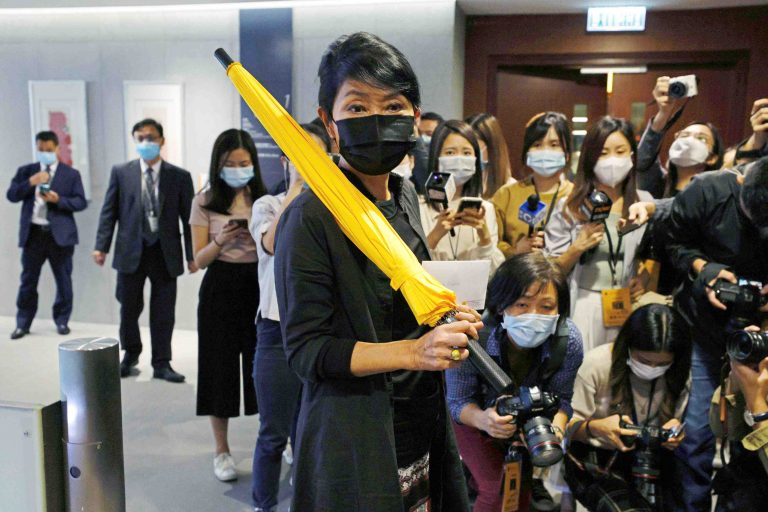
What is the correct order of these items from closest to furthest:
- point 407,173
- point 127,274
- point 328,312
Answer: point 328,312 → point 407,173 → point 127,274

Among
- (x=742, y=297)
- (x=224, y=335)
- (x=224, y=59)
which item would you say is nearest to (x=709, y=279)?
(x=742, y=297)

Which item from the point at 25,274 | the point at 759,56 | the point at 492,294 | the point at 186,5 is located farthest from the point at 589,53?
the point at 25,274

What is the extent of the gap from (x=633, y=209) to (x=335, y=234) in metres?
1.87

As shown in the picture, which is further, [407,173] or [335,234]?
[407,173]

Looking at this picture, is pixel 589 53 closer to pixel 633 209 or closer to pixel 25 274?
pixel 633 209

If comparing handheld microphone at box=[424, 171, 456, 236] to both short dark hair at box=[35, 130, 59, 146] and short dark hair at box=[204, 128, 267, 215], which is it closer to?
short dark hair at box=[204, 128, 267, 215]

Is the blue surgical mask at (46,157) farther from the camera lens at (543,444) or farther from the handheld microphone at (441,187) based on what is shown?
the camera lens at (543,444)

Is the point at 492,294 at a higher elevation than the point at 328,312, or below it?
below

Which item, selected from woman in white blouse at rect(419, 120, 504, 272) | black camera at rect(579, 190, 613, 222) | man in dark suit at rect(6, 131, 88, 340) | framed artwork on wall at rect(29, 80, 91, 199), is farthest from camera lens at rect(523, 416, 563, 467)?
framed artwork on wall at rect(29, 80, 91, 199)

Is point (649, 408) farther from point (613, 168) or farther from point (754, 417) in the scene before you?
point (613, 168)

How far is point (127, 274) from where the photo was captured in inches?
176

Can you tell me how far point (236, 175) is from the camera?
10.4 feet

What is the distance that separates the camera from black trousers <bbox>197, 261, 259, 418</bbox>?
3.02 m

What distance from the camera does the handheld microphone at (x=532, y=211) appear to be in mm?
2866
